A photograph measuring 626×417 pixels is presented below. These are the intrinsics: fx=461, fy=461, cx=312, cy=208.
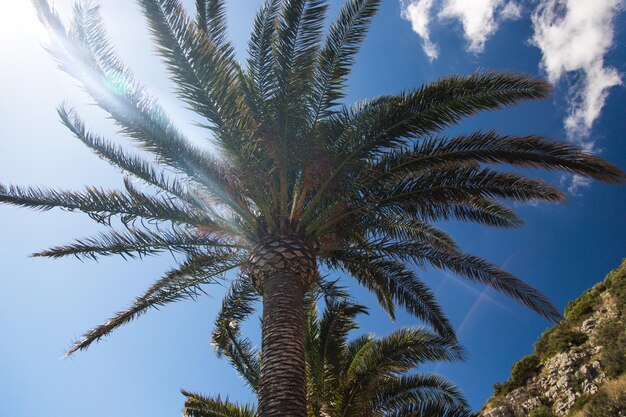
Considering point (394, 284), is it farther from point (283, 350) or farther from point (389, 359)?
point (283, 350)

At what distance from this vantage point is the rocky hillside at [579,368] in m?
18.8

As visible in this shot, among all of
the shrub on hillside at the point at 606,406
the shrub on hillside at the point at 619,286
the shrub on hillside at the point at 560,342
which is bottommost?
the shrub on hillside at the point at 606,406

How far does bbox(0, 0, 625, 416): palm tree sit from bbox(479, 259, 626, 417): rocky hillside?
43.7ft

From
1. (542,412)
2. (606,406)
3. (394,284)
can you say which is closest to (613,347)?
(542,412)

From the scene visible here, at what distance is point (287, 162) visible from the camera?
25.4 feet

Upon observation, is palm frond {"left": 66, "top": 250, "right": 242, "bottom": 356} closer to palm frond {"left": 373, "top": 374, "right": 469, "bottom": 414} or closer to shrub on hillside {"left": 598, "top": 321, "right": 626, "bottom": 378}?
palm frond {"left": 373, "top": 374, "right": 469, "bottom": 414}

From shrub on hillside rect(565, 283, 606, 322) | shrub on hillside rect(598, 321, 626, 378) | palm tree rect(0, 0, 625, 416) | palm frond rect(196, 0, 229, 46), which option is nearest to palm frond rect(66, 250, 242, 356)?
palm tree rect(0, 0, 625, 416)

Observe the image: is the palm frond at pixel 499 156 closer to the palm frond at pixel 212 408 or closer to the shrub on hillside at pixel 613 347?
the palm frond at pixel 212 408

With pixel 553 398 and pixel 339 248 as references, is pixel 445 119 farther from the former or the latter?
pixel 553 398

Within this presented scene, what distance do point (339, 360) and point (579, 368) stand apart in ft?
61.4

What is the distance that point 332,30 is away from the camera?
24.6ft

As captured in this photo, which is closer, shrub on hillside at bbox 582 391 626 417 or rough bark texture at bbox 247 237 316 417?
rough bark texture at bbox 247 237 316 417

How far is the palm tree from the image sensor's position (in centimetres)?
670

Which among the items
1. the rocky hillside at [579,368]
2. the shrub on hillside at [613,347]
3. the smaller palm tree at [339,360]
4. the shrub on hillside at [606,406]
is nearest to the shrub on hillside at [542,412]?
the rocky hillside at [579,368]
